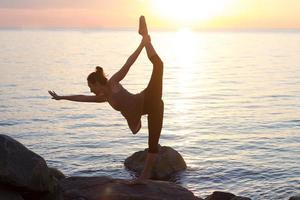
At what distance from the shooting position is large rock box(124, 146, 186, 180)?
21219 mm

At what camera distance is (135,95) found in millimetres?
11242

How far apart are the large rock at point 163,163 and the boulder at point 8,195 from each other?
35.8 feet

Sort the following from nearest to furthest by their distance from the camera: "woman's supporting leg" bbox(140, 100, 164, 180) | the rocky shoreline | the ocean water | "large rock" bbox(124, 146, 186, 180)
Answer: the rocky shoreline → "woman's supporting leg" bbox(140, 100, 164, 180) → "large rock" bbox(124, 146, 186, 180) → the ocean water

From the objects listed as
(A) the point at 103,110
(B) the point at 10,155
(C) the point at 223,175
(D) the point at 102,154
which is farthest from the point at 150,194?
(A) the point at 103,110

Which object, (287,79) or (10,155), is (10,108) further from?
(287,79)

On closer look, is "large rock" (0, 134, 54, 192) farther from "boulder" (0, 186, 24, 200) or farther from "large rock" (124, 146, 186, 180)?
"large rock" (124, 146, 186, 180)

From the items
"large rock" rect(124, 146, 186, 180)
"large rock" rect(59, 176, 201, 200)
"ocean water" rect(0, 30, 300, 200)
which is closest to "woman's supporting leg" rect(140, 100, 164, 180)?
"large rock" rect(59, 176, 201, 200)

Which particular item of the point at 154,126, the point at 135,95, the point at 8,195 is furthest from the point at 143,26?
the point at 8,195

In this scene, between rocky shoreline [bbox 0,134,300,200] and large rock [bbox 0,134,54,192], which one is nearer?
large rock [bbox 0,134,54,192]

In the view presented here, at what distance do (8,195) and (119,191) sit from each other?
287cm

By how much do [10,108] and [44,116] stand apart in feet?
18.7

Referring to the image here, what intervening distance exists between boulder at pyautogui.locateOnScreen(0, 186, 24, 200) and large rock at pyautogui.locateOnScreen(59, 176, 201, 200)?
68.9 inches

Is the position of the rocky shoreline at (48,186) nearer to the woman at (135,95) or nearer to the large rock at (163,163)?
the woman at (135,95)

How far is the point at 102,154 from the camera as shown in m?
28.5
